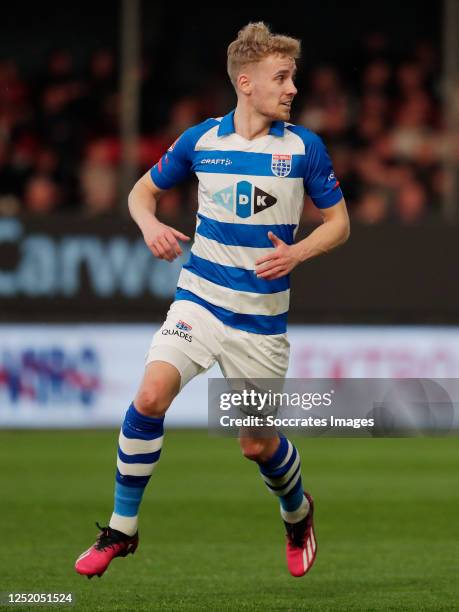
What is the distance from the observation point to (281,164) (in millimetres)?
6004

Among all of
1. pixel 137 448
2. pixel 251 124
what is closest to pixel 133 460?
pixel 137 448

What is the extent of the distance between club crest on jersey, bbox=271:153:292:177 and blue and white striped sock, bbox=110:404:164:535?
110 cm

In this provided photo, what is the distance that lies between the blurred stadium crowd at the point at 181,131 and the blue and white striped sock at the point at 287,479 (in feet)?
22.8

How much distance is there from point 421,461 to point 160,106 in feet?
14.2

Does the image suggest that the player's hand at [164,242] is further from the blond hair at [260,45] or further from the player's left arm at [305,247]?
the blond hair at [260,45]

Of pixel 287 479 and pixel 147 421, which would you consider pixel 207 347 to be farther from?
pixel 287 479

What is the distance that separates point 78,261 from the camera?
13289 mm

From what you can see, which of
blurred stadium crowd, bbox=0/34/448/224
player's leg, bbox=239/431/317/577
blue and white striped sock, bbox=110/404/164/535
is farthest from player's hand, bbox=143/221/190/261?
blurred stadium crowd, bbox=0/34/448/224

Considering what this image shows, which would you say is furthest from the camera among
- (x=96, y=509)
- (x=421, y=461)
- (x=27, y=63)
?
(x=27, y=63)

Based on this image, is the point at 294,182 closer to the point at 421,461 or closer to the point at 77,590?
the point at 77,590

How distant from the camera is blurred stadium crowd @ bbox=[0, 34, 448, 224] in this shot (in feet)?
44.0

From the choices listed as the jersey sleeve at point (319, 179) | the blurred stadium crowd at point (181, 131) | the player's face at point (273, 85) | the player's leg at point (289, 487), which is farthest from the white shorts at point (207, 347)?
the blurred stadium crowd at point (181, 131)

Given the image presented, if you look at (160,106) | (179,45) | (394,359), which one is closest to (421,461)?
(394,359)

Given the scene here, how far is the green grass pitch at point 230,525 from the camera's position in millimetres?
6047
